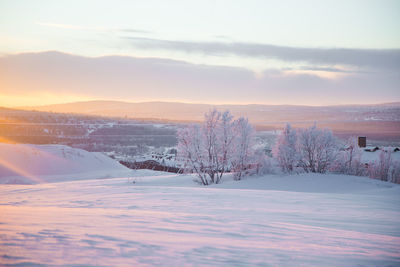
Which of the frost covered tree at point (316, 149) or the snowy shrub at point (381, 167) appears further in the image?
the snowy shrub at point (381, 167)

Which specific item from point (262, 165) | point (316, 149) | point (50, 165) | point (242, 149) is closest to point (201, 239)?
point (242, 149)

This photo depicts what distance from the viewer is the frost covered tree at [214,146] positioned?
1065 inches

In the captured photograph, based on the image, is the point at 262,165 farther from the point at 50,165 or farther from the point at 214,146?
the point at 50,165

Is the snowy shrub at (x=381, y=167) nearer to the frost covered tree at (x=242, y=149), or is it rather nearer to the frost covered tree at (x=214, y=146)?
the frost covered tree at (x=242, y=149)

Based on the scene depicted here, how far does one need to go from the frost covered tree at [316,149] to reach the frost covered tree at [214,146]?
172 inches

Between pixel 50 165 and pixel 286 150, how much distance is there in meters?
20.8

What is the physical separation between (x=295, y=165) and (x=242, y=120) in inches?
223

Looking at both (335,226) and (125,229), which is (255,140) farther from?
(125,229)

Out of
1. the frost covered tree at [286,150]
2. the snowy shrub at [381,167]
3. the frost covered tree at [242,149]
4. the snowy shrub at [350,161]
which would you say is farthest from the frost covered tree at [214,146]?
the snowy shrub at [381,167]

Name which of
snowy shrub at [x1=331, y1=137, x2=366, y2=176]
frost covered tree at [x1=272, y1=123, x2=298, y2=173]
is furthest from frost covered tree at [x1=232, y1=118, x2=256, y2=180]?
snowy shrub at [x1=331, y1=137, x2=366, y2=176]

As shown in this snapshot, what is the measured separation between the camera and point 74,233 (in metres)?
5.01

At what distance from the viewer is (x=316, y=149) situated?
28328 millimetres

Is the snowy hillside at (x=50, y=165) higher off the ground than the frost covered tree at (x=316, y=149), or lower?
lower

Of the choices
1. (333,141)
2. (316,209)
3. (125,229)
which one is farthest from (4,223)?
(333,141)
